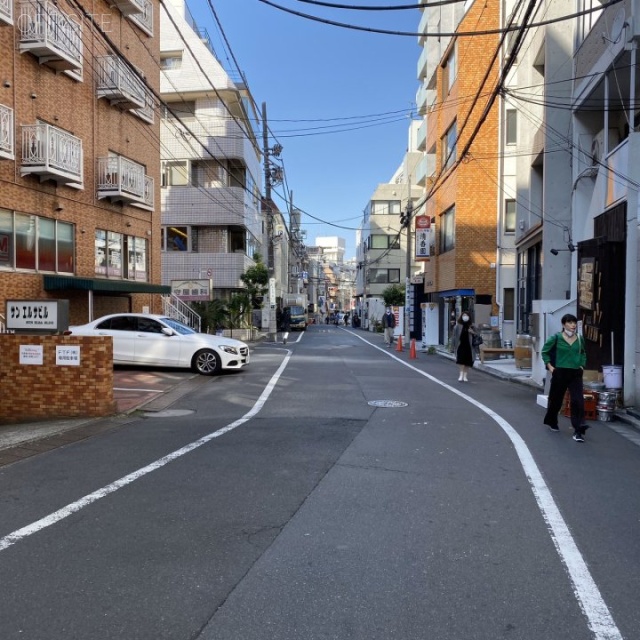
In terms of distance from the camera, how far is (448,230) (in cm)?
2988

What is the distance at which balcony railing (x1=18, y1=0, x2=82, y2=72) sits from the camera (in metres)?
15.3

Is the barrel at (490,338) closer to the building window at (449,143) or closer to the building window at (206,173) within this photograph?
the building window at (449,143)

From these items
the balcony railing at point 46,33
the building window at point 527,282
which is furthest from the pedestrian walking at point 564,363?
the balcony railing at point 46,33

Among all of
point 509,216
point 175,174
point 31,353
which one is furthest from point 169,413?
point 175,174

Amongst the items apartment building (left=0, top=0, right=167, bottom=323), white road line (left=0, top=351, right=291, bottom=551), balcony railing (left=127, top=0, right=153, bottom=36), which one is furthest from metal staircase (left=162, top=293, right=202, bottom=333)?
white road line (left=0, top=351, right=291, bottom=551)

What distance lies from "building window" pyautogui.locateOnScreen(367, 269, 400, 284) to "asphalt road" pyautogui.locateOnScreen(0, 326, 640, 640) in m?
57.9

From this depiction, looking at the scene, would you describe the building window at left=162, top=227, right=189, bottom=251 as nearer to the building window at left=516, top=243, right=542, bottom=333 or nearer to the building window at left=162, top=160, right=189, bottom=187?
the building window at left=162, top=160, right=189, bottom=187

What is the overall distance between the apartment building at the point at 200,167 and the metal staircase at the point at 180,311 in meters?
5.89

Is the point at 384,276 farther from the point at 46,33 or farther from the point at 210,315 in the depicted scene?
the point at 46,33

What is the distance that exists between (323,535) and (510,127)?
25.9 m

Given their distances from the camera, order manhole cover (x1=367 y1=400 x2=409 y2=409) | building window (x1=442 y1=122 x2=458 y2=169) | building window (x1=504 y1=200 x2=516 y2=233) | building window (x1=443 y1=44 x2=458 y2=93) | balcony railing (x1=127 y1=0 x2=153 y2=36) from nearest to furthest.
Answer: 1. manhole cover (x1=367 y1=400 x2=409 y2=409)
2. balcony railing (x1=127 y1=0 x2=153 y2=36)
3. building window (x1=504 y1=200 x2=516 y2=233)
4. building window (x1=443 y1=44 x2=458 y2=93)
5. building window (x1=442 y1=122 x2=458 y2=169)

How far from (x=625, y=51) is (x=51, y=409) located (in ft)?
39.3

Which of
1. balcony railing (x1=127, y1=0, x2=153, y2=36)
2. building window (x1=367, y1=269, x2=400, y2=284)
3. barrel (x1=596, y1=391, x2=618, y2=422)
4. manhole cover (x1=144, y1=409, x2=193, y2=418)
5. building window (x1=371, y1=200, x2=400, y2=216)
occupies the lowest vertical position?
manhole cover (x1=144, y1=409, x2=193, y2=418)

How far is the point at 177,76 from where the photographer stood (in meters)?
32.6
